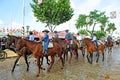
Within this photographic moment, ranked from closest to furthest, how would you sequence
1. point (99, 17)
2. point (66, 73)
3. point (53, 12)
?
point (66, 73)
point (53, 12)
point (99, 17)

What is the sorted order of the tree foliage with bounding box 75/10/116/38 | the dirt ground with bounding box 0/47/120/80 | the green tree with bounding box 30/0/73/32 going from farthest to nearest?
the tree foliage with bounding box 75/10/116/38
the green tree with bounding box 30/0/73/32
the dirt ground with bounding box 0/47/120/80

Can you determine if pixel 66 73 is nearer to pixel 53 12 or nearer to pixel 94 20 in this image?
pixel 53 12

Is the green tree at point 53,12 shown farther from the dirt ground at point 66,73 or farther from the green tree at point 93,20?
the green tree at point 93,20

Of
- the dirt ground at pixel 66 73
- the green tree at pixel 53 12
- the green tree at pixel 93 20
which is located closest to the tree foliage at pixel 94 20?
the green tree at pixel 93 20

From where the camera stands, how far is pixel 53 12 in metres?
42.5

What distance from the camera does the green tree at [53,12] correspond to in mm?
42594

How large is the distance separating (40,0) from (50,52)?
19.5 metres

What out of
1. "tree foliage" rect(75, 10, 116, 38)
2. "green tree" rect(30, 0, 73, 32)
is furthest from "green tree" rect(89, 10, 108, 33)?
"green tree" rect(30, 0, 73, 32)

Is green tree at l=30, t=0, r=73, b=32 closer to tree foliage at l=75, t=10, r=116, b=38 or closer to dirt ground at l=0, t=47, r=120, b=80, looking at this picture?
dirt ground at l=0, t=47, r=120, b=80

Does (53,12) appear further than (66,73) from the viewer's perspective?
Yes

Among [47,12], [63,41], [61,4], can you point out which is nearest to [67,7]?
[61,4]

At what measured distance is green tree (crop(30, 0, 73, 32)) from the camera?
42594 millimetres

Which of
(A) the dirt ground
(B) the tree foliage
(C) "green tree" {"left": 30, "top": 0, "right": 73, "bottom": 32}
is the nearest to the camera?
(A) the dirt ground

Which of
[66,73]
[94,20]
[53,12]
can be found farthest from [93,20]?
[66,73]
